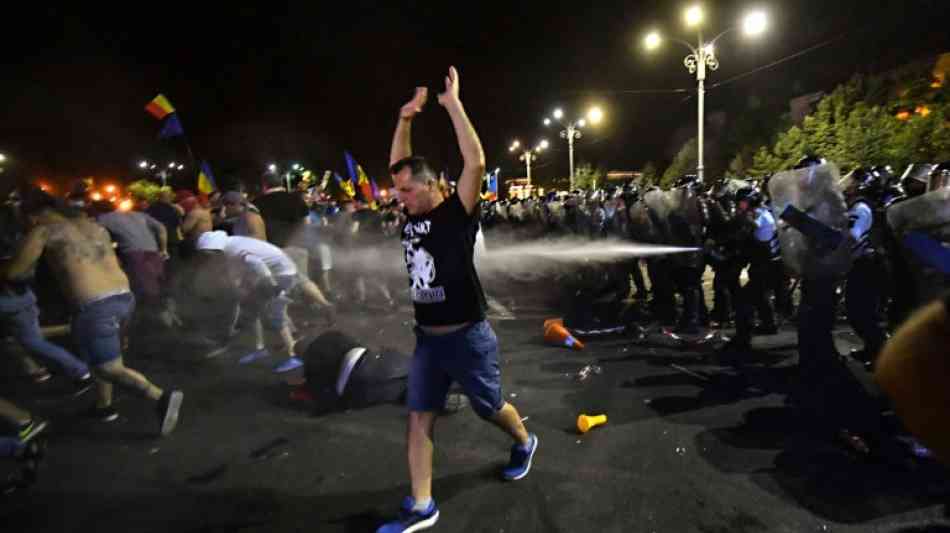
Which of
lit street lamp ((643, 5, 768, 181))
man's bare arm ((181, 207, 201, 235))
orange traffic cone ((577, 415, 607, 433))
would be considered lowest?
orange traffic cone ((577, 415, 607, 433))

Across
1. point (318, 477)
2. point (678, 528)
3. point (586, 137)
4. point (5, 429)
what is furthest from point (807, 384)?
point (586, 137)

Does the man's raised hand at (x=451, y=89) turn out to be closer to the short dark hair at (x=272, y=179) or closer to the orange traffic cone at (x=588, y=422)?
the orange traffic cone at (x=588, y=422)

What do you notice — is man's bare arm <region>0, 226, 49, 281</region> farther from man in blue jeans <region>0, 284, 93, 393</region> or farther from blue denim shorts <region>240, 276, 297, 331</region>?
blue denim shorts <region>240, 276, 297, 331</region>

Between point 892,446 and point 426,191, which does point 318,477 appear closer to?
point 426,191

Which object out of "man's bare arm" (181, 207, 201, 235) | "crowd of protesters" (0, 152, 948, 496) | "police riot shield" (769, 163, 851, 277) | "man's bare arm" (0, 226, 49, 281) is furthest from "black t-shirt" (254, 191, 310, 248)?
"police riot shield" (769, 163, 851, 277)

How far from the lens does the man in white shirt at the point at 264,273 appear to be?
5473mm

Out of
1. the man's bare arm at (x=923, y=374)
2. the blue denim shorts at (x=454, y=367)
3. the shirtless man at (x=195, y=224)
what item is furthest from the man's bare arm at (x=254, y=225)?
the man's bare arm at (x=923, y=374)

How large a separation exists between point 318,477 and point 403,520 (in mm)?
974

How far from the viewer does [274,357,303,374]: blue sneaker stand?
5.81m

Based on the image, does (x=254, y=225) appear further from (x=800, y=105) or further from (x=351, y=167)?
(x=800, y=105)

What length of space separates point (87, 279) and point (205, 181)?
8.84 m

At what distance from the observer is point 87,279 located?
4.14 metres

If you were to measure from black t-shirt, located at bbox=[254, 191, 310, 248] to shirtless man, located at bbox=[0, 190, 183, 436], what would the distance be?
12.5 feet

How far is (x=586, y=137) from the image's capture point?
50.8 metres
